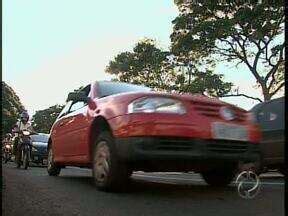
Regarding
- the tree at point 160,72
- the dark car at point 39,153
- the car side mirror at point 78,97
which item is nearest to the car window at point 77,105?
the car side mirror at point 78,97

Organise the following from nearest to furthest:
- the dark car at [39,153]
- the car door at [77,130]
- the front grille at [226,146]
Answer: the front grille at [226,146], the car door at [77,130], the dark car at [39,153]

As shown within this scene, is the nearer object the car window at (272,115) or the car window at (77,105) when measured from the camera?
the car window at (77,105)

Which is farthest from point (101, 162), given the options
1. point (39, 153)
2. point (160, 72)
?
point (160, 72)

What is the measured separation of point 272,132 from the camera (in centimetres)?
905

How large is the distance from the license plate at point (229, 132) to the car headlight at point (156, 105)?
0.37 m

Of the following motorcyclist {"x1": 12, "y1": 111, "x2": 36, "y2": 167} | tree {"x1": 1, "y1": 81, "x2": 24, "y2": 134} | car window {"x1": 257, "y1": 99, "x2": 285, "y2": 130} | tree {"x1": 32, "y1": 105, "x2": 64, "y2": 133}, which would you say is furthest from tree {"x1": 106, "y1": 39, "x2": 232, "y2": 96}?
tree {"x1": 32, "y1": 105, "x2": 64, "y2": 133}

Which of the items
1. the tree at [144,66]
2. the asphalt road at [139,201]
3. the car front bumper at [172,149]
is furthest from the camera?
the tree at [144,66]

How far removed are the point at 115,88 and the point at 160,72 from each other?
26.4 meters

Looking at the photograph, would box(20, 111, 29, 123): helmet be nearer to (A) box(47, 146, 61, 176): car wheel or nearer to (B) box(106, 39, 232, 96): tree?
(A) box(47, 146, 61, 176): car wheel

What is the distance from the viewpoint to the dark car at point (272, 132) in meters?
8.88

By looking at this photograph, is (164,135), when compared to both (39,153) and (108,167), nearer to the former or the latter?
(108,167)

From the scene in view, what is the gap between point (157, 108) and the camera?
563cm

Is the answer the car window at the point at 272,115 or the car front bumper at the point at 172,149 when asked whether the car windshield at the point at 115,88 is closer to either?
the car front bumper at the point at 172,149

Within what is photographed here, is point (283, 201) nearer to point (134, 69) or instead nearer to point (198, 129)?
point (198, 129)
